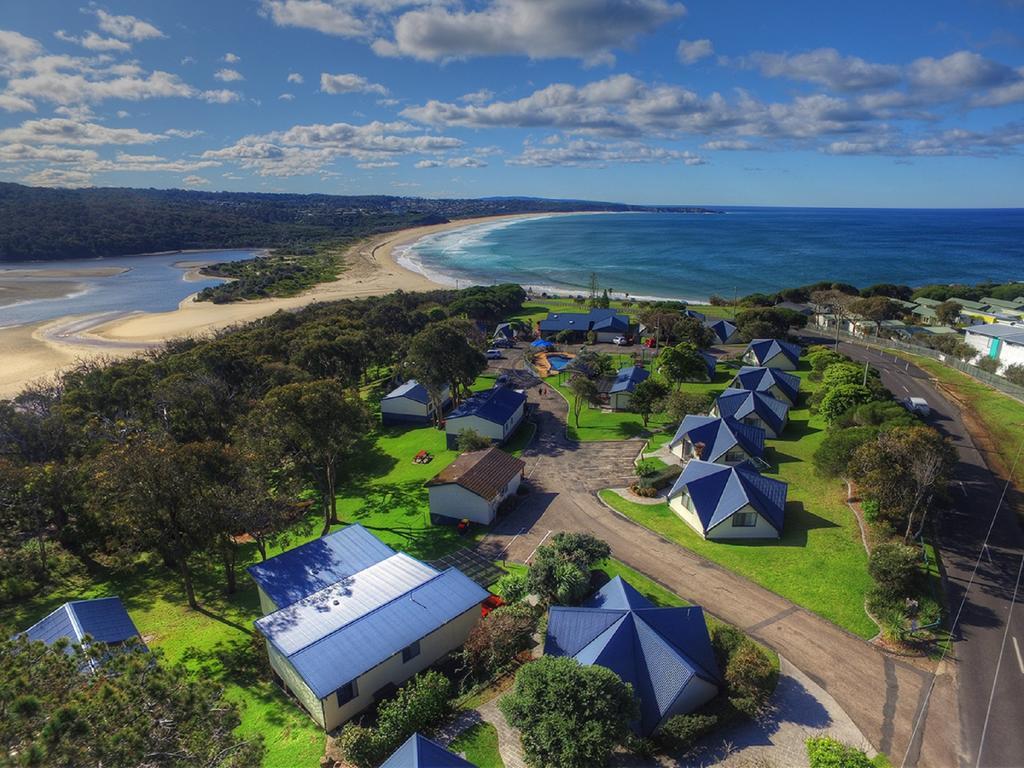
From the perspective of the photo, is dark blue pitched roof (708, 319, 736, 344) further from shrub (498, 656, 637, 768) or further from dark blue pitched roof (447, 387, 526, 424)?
shrub (498, 656, 637, 768)

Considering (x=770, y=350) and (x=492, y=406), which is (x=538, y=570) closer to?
(x=492, y=406)

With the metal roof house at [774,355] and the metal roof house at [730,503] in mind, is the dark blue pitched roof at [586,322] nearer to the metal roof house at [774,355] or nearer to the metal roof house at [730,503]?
the metal roof house at [774,355]

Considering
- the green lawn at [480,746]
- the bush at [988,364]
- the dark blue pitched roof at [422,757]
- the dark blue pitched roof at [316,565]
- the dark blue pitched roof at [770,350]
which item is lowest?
the green lawn at [480,746]

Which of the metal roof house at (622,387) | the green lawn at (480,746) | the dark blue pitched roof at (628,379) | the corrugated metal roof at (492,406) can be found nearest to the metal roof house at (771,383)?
the dark blue pitched roof at (628,379)

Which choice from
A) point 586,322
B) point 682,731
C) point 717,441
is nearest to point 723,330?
point 586,322

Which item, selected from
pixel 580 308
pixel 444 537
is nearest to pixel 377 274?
pixel 580 308
